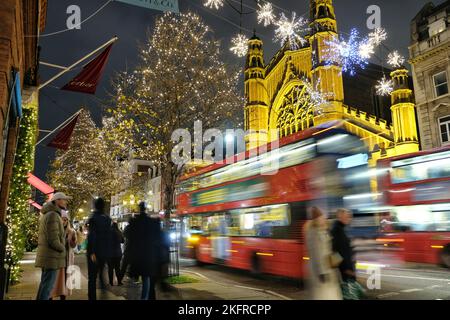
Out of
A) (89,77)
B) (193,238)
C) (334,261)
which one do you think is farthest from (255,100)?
(334,261)

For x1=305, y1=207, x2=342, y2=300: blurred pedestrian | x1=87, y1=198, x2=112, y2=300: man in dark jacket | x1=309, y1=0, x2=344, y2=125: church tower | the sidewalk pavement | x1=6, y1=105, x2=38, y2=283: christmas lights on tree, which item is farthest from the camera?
x1=309, y1=0, x2=344, y2=125: church tower

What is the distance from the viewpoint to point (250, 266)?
11.7 metres

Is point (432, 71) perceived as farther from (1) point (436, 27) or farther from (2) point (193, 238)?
(2) point (193, 238)

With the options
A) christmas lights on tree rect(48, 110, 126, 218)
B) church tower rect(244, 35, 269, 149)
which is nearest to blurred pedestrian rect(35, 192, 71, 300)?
christmas lights on tree rect(48, 110, 126, 218)

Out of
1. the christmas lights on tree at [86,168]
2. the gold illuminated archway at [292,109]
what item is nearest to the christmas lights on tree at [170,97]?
the christmas lights on tree at [86,168]

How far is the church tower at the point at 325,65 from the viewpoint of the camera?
111ft

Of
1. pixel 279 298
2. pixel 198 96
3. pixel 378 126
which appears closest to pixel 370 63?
pixel 378 126

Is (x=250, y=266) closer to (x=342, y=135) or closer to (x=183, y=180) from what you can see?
(x=342, y=135)

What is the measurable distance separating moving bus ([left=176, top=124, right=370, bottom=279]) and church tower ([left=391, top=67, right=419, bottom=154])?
72.3 feet

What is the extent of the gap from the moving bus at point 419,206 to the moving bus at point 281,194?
538cm

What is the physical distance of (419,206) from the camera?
14.3 meters

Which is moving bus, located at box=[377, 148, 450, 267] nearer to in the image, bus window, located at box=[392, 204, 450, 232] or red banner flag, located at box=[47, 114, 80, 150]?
bus window, located at box=[392, 204, 450, 232]

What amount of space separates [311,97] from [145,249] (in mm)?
32861

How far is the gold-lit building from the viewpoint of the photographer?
31.6 meters
